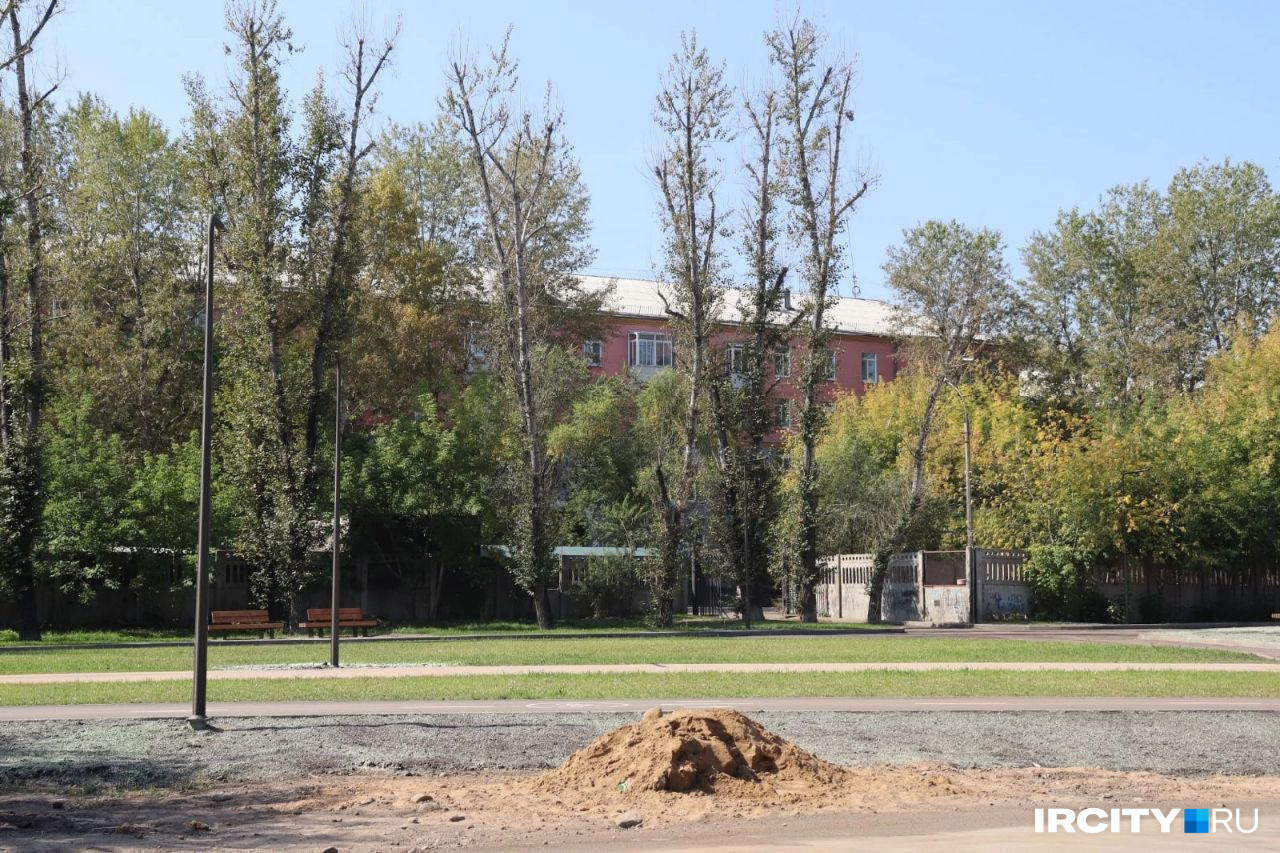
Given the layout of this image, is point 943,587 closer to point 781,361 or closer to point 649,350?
point 781,361

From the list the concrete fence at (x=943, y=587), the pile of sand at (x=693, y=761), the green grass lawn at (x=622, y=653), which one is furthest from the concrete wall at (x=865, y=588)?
the pile of sand at (x=693, y=761)

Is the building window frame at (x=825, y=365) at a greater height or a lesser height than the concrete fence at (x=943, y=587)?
greater

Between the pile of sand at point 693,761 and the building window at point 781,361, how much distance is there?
114 feet

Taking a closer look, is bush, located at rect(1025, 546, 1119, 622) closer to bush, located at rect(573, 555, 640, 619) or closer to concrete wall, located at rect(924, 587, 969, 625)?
concrete wall, located at rect(924, 587, 969, 625)

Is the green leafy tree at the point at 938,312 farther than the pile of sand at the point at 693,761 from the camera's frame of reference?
Yes

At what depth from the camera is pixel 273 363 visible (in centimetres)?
4169

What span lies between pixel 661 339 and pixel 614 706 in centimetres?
5548

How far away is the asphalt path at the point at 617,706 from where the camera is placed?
666 inches

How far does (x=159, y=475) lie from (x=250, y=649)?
38.1ft

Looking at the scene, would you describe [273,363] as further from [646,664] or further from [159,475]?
[646,664]

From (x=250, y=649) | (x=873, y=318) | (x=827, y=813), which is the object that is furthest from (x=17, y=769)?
(x=873, y=318)

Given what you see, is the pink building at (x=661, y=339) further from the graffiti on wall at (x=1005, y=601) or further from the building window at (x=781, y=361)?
the graffiti on wall at (x=1005, y=601)

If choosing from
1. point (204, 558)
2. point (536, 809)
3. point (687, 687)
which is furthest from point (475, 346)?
point (536, 809)

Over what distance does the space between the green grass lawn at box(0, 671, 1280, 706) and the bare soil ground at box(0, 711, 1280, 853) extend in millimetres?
6271
